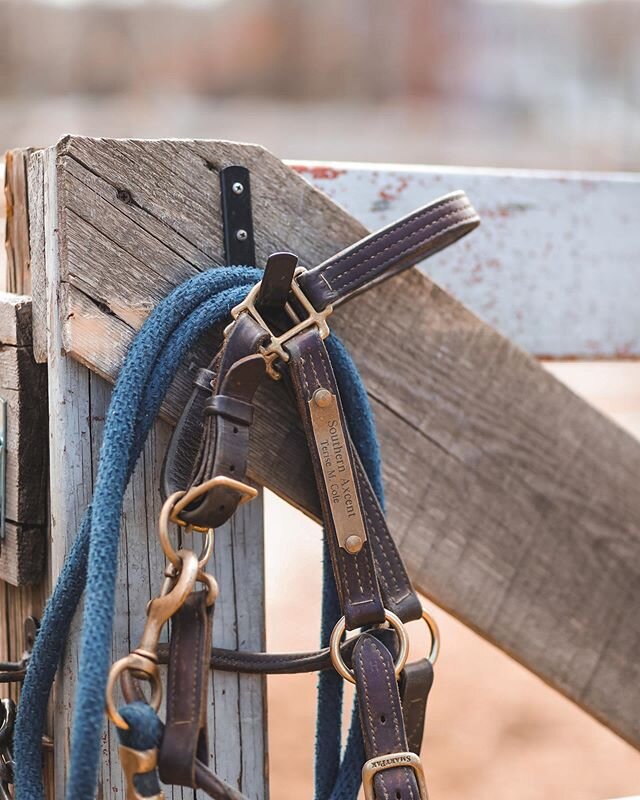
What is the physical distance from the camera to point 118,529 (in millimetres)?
715

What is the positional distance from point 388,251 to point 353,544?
264 mm

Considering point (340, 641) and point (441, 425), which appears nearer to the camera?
point (340, 641)

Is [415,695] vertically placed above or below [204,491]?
below

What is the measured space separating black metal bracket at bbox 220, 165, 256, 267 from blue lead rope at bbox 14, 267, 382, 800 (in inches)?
1.0

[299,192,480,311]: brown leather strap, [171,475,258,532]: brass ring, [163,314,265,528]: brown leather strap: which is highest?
[299,192,480,311]: brown leather strap

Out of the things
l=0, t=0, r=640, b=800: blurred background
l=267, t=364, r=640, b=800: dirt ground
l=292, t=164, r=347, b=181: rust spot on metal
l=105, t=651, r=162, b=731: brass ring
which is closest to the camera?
l=105, t=651, r=162, b=731: brass ring

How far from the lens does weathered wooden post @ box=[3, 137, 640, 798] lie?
0.78 meters

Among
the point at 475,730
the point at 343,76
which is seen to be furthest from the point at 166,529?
the point at 343,76

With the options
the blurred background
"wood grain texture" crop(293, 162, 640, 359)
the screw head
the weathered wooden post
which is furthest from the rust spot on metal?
the blurred background

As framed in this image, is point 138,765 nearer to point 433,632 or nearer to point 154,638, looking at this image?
point 154,638

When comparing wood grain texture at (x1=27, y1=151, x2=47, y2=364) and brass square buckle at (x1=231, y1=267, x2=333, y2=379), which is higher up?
wood grain texture at (x1=27, y1=151, x2=47, y2=364)

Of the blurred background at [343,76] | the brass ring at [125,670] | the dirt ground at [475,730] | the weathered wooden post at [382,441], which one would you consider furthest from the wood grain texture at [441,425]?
the blurred background at [343,76]

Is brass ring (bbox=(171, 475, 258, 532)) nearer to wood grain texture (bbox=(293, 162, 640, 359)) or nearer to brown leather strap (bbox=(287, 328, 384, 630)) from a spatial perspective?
brown leather strap (bbox=(287, 328, 384, 630))

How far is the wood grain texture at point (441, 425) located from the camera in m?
0.78
